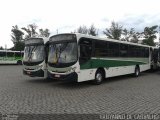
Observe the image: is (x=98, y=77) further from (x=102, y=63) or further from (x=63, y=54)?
(x=63, y=54)

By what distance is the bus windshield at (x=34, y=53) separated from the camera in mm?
14905

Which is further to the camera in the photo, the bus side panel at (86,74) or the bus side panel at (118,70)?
the bus side panel at (118,70)

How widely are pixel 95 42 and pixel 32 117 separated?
805 centimetres

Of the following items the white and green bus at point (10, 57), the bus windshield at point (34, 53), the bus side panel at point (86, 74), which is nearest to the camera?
the bus side panel at point (86, 74)

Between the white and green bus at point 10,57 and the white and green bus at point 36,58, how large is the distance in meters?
26.1

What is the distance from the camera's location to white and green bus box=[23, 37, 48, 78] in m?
14.7

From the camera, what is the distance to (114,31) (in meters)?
61.9

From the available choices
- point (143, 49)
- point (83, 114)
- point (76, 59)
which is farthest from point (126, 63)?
point (83, 114)

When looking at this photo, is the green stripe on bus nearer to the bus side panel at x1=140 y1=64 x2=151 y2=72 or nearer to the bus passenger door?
the bus passenger door

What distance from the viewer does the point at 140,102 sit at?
30.1 feet

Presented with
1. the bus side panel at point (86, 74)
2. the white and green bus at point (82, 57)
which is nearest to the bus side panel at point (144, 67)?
the white and green bus at point (82, 57)

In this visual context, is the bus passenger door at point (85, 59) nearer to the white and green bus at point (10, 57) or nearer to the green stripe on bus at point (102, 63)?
the green stripe on bus at point (102, 63)

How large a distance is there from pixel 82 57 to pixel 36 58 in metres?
3.64

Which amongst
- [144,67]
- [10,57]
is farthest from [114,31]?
[144,67]
